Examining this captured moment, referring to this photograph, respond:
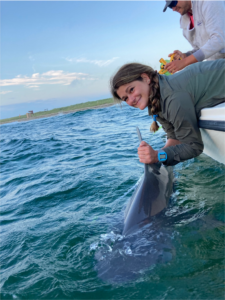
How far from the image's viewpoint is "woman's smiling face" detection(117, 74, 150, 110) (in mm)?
2645

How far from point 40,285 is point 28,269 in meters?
0.30

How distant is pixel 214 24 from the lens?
3121 millimetres

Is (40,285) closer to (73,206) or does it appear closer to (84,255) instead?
(84,255)

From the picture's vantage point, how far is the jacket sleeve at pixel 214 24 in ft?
10.0

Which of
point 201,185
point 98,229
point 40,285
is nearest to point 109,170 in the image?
point 201,185

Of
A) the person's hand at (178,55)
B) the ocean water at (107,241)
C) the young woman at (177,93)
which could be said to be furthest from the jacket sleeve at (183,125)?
the person's hand at (178,55)

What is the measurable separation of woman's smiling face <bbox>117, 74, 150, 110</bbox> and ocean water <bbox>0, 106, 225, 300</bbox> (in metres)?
1.11

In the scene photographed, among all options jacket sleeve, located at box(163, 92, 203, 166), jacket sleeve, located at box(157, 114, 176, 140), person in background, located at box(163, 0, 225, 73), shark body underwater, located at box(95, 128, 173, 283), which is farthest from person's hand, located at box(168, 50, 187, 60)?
shark body underwater, located at box(95, 128, 173, 283)

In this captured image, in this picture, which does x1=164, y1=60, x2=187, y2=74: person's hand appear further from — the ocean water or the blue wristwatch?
the ocean water

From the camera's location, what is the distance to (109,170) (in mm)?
5055

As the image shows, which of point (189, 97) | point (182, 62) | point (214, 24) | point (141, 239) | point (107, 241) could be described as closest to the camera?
point (141, 239)

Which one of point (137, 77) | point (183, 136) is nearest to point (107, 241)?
point (183, 136)

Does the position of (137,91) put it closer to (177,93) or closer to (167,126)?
(177,93)

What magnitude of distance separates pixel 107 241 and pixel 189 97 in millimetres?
1504
